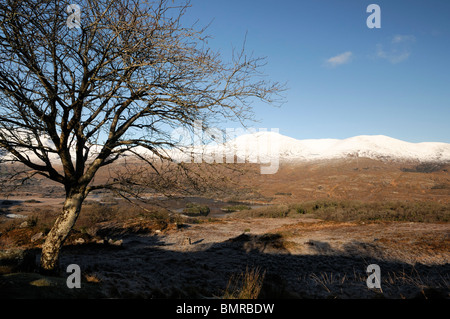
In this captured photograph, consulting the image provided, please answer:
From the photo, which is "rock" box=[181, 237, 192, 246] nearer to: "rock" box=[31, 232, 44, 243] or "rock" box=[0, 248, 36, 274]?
"rock" box=[31, 232, 44, 243]

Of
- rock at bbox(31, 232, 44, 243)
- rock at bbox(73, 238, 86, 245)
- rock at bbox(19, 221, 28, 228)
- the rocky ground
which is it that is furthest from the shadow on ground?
rock at bbox(19, 221, 28, 228)

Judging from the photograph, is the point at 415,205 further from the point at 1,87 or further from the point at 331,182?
the point at 1,87

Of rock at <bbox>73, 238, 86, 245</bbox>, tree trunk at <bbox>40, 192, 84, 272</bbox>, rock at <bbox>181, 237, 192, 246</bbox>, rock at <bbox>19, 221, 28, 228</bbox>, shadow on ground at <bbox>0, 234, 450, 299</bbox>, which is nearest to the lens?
shadow on ground at <bbox>0, 234, 450, 299</bbox>

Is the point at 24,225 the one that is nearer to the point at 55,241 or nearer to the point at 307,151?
the point at 55,241

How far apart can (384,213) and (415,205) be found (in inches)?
118

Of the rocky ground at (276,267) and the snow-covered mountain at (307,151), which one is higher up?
the snow-covered mountain at (307,151)

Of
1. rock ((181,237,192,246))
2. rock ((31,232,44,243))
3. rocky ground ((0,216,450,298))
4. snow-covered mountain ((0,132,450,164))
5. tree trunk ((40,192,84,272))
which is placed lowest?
rock ((181,237,192,246))

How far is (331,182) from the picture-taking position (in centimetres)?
3834

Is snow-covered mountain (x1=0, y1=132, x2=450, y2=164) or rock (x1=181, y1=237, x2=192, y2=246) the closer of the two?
snow-covered mountain (x1=0, y1=132, x2=450, y2=164)

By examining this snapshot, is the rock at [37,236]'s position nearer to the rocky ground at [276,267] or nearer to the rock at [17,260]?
the rocky ground at [276,267]

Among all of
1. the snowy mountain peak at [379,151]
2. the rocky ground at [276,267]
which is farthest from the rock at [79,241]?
the snowy mountain peak at [379,151]

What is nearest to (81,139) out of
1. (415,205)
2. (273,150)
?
(273,150)

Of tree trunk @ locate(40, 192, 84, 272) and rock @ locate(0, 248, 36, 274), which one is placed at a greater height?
tree trunk @ locate(40, 192, 84, 272)

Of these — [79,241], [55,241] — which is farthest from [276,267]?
[79,241]
